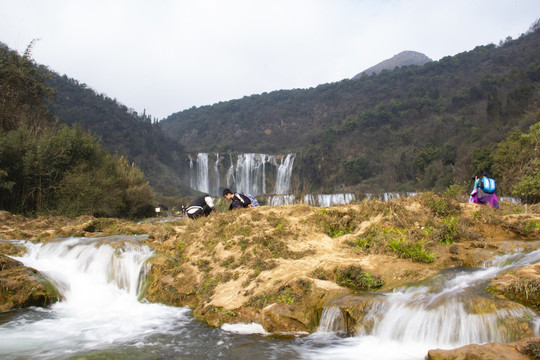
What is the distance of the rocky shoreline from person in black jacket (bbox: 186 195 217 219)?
1393mm

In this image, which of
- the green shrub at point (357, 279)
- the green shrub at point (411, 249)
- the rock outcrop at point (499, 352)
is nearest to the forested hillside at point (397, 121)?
the green shrub at point (411, 249)

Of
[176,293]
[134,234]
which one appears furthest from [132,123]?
[176,293]

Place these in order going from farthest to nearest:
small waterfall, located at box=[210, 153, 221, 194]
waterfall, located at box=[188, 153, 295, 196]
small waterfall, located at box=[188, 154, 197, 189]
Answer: small waterfall, located at box=[188, 154, 197, 189] → small waterfall, located at box=[210, 153, 221, 194] → waterfall, located at box=[188, 153, 295, 196]

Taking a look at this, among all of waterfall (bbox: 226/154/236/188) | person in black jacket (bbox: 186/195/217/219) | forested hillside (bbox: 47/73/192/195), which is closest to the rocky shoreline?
person in black jacket (bbox: 186/195/217/219)

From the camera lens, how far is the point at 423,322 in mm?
4535

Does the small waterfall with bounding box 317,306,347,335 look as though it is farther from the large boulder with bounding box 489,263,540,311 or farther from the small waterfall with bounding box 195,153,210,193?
the small waterfall with bounding box 195,153,210,193

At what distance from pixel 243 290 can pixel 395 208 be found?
3.44 meters

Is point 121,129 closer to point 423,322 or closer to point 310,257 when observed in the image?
point 310,257

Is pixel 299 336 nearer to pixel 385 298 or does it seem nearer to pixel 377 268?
pixel 385 298

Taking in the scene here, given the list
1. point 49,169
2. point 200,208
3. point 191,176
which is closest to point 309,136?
point 191,176

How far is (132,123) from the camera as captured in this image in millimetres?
74812

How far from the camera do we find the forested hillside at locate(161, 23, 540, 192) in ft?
155

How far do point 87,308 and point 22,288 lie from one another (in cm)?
118

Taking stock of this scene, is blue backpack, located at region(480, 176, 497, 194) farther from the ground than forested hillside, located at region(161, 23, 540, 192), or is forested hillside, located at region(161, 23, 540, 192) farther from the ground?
forested hillside, located at region(161, 23, 540, 192)
